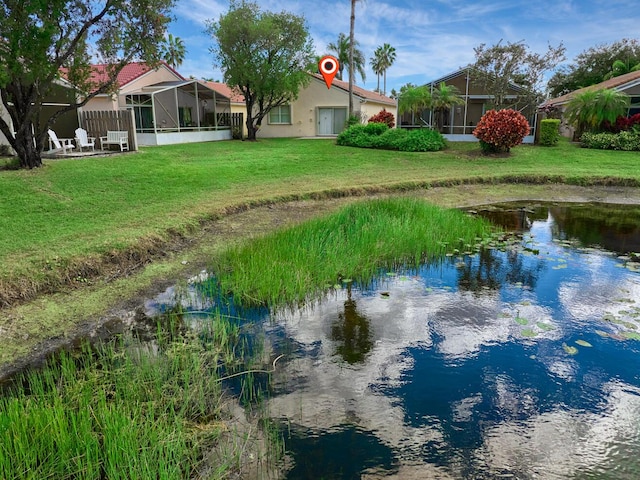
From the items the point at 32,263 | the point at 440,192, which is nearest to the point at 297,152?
the point at 440,192

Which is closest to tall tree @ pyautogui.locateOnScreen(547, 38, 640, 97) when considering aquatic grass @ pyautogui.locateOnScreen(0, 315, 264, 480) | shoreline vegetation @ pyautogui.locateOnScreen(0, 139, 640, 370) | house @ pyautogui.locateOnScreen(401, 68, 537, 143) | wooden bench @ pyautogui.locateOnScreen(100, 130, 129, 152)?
house @ pyautogui.locateOnScreen(401, 68, 537, 143)

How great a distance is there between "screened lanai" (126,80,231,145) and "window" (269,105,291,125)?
279cm

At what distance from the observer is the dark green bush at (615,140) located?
18.1 meters

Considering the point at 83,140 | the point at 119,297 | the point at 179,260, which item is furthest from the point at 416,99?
the point at 119,297

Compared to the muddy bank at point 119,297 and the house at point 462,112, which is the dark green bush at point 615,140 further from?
the muddy bank at point 119,297

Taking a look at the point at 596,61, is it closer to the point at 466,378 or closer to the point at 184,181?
the point at 184,181

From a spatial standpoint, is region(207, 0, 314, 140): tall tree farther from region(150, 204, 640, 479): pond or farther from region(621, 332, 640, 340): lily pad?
region(621, 332, 640, 340): lily pad

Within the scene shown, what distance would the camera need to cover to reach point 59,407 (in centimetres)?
286

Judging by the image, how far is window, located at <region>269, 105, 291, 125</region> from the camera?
28422 mm

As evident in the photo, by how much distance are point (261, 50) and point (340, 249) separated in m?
19.0

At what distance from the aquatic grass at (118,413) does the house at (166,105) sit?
18.0 m

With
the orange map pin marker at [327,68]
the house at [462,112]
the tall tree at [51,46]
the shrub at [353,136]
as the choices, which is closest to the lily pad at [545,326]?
the tall tree at [51,46]

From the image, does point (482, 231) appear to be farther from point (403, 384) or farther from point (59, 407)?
point (59, 407)

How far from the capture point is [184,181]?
11.1 metres
